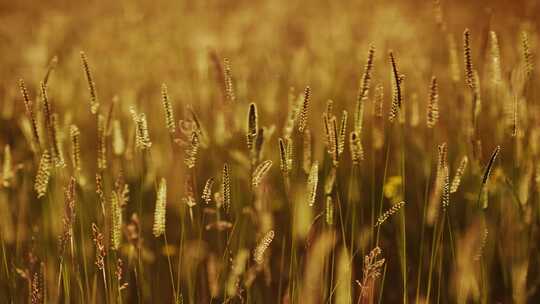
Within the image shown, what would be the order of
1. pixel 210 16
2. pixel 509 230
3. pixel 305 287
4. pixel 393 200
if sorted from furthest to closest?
1. pixel 210 16
2. pixel 393 200
3. pixel 509 230
4. pixel 305 287

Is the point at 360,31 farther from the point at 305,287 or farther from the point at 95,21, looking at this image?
the point at 305,287

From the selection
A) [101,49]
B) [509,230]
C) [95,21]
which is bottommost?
[509,230]

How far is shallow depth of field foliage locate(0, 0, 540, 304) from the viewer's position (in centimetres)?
130

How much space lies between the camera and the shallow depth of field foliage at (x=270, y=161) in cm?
130

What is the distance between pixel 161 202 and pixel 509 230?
1.00 meters

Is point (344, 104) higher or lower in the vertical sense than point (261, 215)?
higher

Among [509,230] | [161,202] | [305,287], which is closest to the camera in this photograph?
[161,202]

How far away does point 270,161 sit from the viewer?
1.25 metres

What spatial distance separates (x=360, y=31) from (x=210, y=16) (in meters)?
1.51

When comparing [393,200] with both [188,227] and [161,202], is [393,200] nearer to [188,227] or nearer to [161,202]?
[188,227]

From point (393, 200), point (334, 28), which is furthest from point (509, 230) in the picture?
point (334, 28)

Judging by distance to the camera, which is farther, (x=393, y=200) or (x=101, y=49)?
(x=101, y=49)

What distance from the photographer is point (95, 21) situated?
5.49m

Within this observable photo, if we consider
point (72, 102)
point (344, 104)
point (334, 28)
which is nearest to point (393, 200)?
point (344, 104)
